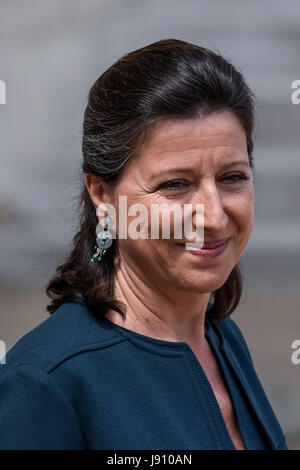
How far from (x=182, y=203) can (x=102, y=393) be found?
1.16 ft

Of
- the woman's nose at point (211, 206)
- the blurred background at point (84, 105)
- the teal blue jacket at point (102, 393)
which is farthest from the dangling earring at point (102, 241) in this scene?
the blurred background at point (84, 105)

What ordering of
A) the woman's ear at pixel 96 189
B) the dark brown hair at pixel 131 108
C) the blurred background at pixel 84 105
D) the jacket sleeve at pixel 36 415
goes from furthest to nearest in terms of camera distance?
the blurred background at pixel 84 105, the woman's ear at pixel 96 189, the dark brown hair at pixel 131 108, the jacket sleeve at pixel 36 415

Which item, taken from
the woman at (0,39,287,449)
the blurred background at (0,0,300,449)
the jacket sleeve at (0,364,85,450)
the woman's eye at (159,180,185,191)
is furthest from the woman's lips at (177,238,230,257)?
the blurred background at (0,0,300,449)

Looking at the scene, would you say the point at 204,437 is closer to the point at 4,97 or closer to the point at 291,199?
the point at 4,97

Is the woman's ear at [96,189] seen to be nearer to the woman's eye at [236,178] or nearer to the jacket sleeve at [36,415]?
the woman's eye at [236,178]

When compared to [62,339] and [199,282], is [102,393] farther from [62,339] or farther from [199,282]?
[199,282]

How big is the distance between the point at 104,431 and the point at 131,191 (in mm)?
418

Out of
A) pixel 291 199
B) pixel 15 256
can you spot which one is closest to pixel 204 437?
pixel 15 256

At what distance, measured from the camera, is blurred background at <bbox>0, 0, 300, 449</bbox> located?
10.5ft

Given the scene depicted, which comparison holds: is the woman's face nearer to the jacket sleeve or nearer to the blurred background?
the jacket sleeve

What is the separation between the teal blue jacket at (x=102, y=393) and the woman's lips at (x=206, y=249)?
0.18m

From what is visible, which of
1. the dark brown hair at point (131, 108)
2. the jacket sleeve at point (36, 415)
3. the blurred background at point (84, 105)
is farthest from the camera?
the blurred background at point (84, 105)

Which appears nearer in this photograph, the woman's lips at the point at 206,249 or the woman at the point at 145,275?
the woman at the point at 145,275

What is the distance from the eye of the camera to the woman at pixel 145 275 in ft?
3.71
